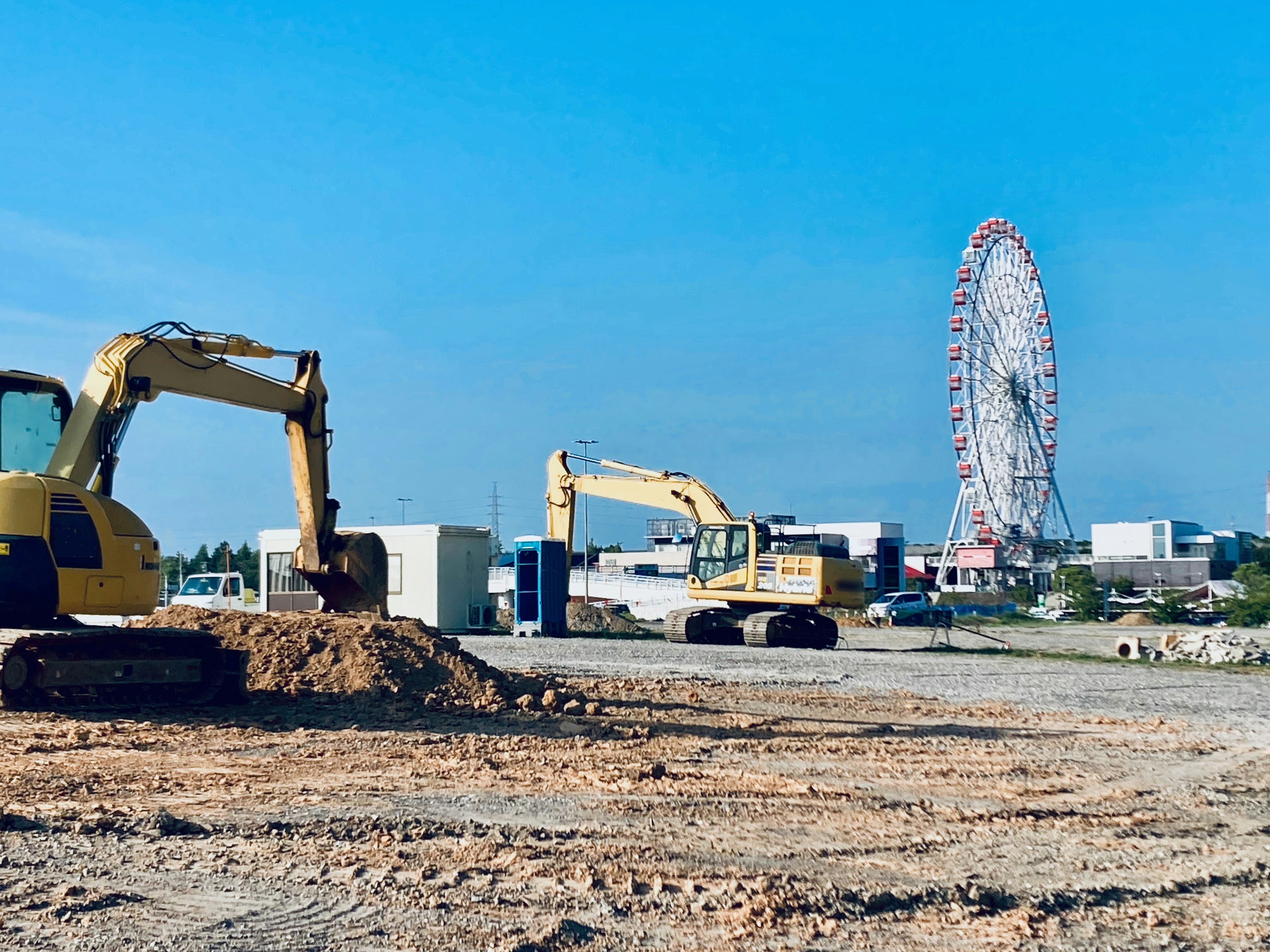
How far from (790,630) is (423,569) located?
9.57 m

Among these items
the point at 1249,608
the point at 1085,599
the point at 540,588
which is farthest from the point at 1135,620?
the point at 540,588

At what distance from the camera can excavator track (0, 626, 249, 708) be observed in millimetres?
12906

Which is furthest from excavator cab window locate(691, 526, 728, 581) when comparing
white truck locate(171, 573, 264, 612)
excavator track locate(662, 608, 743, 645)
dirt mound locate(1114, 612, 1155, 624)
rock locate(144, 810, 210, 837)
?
dirt mound locate(1114, 612, 1155, 624)

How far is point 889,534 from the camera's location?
98188mm

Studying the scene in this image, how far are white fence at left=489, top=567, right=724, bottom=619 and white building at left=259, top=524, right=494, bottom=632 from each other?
2026 centimetres

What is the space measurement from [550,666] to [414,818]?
14210 millimetres

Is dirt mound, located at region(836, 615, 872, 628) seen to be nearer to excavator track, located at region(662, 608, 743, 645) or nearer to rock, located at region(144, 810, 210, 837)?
excavator track, located at region(662, 608, 743, 645)

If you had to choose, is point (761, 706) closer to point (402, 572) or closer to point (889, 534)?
point (402, 572)

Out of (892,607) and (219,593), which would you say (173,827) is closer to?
(219,593)

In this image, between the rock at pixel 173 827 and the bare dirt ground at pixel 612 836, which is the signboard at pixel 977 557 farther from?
the rock at pixel 173 827

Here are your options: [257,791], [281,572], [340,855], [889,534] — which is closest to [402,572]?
[281,572]

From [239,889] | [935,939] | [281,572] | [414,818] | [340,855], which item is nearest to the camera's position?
[935,939]

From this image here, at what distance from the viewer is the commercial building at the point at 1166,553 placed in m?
89.2

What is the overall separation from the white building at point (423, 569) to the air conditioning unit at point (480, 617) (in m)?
0.25
